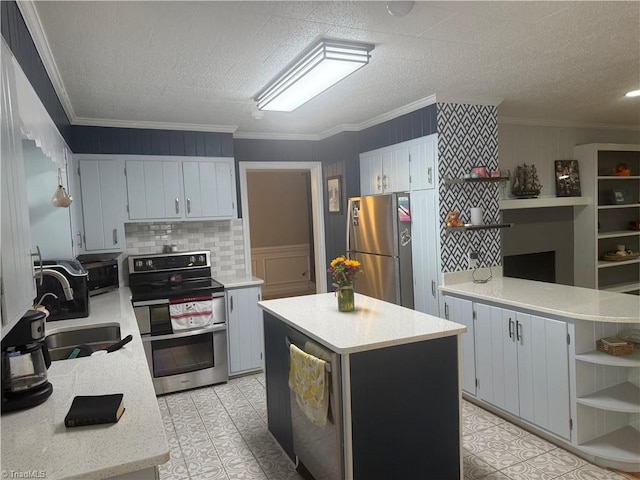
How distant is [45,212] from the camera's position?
293 cm

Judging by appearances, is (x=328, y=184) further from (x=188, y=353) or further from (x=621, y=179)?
(x=621, y=179)

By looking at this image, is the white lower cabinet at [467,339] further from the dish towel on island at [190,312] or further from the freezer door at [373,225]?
the dish towel on island at [190,312]

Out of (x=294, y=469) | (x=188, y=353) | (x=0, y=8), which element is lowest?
→ (x=294, y=469)

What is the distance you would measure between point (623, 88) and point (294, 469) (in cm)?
377

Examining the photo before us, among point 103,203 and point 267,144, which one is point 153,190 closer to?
point 103,203

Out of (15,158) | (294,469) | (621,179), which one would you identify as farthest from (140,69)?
(621,179)

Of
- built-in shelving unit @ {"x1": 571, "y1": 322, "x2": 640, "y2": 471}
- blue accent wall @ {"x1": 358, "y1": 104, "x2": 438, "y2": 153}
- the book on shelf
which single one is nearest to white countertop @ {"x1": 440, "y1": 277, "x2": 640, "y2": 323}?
built-in shelving unit @ {"x1": 571, "y1": 322, "x2": 640, "y2": 471}

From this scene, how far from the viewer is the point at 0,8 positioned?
4.73 feet

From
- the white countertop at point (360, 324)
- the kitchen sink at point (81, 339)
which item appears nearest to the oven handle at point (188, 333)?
the kitchen sink at point (81, 339)

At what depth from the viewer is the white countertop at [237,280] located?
414 cm

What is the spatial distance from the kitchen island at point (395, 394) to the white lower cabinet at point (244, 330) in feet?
5.90

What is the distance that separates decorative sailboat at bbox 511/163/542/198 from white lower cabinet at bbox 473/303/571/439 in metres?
1.77

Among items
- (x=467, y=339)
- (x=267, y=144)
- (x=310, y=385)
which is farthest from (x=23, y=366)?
(x=267, y=144)

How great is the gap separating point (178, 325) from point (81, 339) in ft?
3.49
